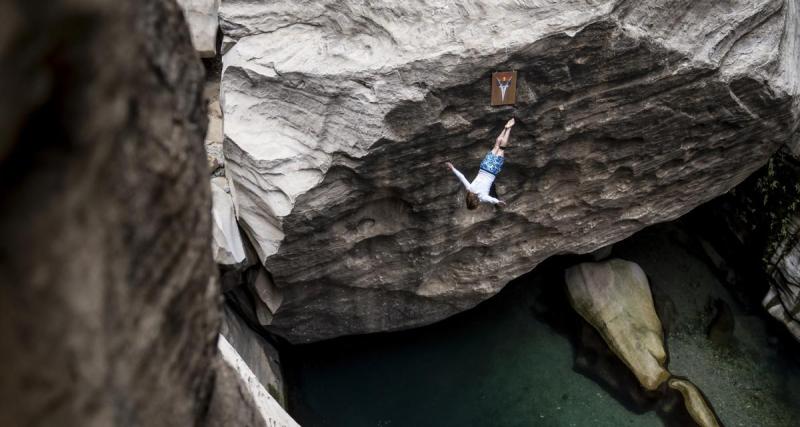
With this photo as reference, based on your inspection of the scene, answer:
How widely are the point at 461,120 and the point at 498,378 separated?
2850 millimetres

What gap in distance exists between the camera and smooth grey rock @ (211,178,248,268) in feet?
15.3

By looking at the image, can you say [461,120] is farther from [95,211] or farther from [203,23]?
[95,211]

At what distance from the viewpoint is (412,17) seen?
13.7 ft

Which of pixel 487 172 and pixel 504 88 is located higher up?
pixel 504 88

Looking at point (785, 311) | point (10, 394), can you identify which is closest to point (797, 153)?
point (785, 311)

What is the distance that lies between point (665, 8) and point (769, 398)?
3860 millimetres

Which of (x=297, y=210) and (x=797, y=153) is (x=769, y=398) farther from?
(x=297, y=210)

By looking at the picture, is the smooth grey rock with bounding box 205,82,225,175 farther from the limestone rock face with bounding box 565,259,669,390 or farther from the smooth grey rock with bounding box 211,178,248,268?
the limestone rock face with bounding box 565,259,669,390

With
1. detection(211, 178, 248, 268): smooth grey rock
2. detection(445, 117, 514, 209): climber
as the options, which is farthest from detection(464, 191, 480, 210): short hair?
detection(211, 178, 248, 268): smooth grey rock

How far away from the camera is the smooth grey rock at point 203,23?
5414mm

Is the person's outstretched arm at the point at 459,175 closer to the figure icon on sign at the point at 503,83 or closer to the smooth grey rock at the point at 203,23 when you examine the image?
the figure icon on sign at the point at 503,83

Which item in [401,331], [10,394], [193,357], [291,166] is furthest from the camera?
[401,331]

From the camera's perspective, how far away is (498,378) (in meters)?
6.13

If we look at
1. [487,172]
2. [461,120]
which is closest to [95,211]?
[461,120]
